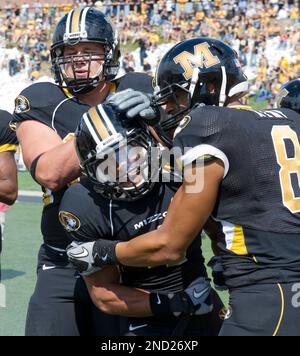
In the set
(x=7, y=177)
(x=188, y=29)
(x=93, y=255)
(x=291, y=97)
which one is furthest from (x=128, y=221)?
(x=188, y=29)

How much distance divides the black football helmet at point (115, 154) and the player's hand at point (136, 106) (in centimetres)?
4

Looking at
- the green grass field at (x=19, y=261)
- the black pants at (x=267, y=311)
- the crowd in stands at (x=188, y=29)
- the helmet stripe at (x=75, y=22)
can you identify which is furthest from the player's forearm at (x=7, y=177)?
the crowd in stands at (x=188, y=29)

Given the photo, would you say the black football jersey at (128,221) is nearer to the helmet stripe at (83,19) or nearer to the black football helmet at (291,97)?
the helmet stripe at (83,19)

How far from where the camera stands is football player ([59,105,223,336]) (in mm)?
2852

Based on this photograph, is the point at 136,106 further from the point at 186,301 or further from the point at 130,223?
the point at 186,301

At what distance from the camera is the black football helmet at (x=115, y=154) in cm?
284

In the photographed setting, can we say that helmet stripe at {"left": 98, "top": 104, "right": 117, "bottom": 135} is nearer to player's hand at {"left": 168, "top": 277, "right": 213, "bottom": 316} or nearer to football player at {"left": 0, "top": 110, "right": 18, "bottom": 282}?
player's hand at {"left": 168, "top": 277, "right": 213, "bottom": 316}

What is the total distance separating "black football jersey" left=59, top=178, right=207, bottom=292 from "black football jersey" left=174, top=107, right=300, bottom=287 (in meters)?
0.40

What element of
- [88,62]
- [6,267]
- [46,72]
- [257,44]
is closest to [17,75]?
[46,72]

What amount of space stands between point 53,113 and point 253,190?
1.25m

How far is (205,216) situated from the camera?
2602mm

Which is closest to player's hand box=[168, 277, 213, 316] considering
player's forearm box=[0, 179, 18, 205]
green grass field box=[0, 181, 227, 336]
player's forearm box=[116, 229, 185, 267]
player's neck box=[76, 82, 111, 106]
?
player's forearm box=[116, 229, 185, 267]

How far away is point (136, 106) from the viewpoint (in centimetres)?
285

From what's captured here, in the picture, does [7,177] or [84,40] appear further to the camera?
[7,177]
